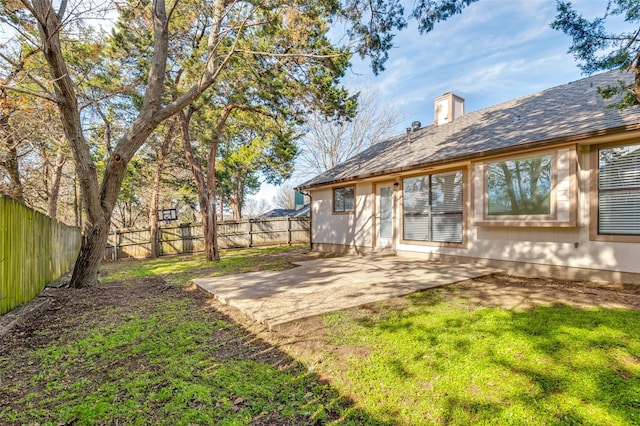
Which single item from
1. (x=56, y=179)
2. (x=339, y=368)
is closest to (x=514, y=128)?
(x=339, y=368)

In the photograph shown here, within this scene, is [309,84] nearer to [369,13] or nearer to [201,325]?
[369,13]

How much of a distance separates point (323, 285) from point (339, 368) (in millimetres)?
2702

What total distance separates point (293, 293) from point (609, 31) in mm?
5711

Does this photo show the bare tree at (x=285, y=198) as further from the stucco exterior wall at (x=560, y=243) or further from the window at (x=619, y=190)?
the window at (x=619, y=190)

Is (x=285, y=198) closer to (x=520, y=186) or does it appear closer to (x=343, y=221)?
(x=343, y=221)

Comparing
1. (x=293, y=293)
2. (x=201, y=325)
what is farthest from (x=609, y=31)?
(x=201, y=325)

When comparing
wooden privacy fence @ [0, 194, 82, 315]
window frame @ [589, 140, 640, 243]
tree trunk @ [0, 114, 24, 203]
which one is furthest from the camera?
tree trunk @ [0, 114, 24, 203]

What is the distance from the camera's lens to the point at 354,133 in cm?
2102

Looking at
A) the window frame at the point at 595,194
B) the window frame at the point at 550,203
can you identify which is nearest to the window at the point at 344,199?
the window frame at the point at 550,203

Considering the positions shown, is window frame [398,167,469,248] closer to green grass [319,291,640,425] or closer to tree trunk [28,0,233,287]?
green grass [319,291,640,425]

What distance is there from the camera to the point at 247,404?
7.16 feet

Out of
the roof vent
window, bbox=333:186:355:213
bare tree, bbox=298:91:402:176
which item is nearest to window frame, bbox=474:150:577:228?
window, bbox=333:186:355:213

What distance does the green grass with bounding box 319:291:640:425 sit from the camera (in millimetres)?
1984

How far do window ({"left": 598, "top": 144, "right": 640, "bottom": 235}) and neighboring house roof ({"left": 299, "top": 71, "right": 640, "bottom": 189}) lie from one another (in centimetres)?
55
